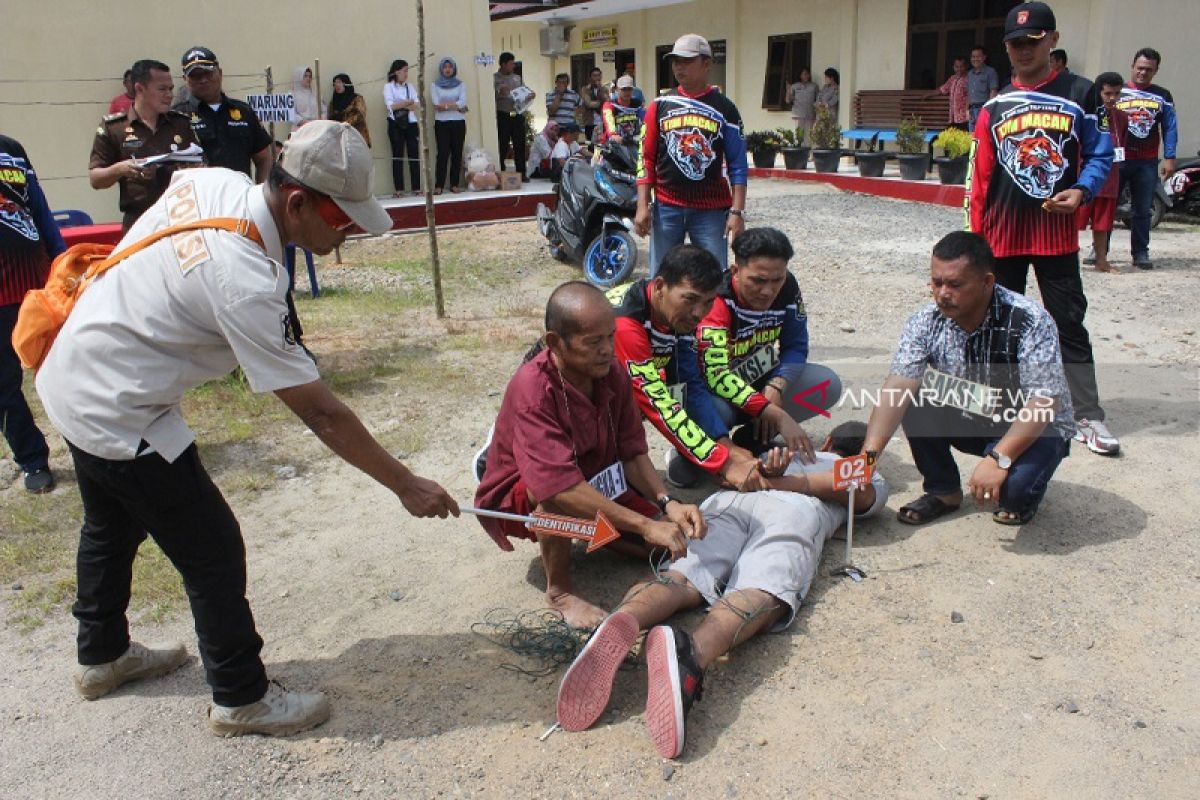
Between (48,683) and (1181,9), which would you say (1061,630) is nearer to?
(48,683)

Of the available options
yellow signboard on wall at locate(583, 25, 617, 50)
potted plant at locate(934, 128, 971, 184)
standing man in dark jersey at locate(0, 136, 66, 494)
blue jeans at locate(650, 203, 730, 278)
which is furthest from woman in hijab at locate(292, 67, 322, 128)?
yellow signboard on wall at locate(583, 25, 617, 50)

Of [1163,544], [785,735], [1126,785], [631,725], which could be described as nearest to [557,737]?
[631,725]

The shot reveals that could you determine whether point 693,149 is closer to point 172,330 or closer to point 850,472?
point 850,472

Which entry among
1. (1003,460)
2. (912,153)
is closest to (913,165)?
(912,153)

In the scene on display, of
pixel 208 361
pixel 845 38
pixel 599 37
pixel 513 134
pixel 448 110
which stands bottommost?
pixel 208 361

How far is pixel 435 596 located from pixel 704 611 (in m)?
0.98

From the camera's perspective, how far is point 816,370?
4.63 m

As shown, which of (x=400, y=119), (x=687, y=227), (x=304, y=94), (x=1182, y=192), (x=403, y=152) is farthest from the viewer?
(x=403, y=152)

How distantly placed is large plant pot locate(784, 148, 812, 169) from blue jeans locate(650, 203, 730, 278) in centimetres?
1136

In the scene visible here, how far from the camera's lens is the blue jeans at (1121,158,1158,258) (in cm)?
873

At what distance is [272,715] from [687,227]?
4084mm

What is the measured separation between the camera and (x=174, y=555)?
2.62 meters

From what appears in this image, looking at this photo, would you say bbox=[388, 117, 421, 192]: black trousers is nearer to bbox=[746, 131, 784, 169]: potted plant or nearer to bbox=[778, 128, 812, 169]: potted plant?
bbox=[746, 131, 784, 169]: potted plant

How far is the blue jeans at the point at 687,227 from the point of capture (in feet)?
19.5
